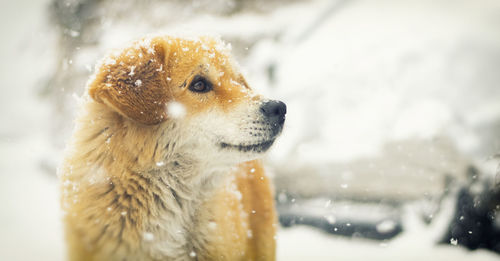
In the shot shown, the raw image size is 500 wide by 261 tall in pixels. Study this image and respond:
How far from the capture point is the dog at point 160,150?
181 centimetres

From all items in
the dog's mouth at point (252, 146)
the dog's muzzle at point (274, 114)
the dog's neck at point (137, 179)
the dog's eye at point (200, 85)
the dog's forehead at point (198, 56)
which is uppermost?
the dog's forehead at point (198, 56)

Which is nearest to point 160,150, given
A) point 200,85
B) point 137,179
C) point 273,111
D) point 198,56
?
point 137,179

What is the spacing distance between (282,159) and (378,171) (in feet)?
4.00

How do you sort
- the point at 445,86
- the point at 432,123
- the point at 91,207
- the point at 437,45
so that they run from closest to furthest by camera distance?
the point at 91,207 → the point at 432,123 → the point at 445,86 → the point at 437,45

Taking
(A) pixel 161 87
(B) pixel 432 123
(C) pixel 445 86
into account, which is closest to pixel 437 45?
(C) pixel 445 86

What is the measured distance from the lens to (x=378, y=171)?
3920 mm

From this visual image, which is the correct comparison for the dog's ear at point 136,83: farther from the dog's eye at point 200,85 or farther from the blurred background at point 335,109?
the blurred background at point 335,109

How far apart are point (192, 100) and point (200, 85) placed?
0.39ft

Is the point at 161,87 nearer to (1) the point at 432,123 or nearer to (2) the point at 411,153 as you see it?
(2) the point at 411,153

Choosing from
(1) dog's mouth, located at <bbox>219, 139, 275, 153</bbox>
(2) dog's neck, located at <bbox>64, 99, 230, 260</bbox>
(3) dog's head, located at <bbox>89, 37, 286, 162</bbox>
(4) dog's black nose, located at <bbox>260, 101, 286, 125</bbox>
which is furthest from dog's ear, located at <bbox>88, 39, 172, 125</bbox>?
(4) dog's black nose, located at <bbox>260, 101, 286, 125</bbox>

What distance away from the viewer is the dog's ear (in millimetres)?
1763

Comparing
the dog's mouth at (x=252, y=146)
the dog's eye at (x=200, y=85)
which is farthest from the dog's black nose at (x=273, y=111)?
the dog's eye at (x=200, y=85)

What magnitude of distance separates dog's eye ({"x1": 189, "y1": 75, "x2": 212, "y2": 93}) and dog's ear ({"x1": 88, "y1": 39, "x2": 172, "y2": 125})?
0.16 meters

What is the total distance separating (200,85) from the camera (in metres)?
1.98
